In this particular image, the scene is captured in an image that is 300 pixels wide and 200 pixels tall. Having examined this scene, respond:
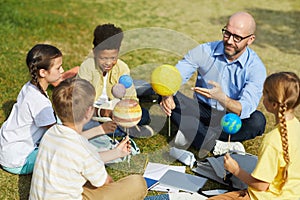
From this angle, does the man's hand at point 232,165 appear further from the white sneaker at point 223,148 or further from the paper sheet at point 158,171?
the white sneaker at point 223,148

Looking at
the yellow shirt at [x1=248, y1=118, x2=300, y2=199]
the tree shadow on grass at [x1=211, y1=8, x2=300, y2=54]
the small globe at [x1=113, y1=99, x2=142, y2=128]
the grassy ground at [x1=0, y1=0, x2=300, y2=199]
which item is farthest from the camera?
the tree shadow on grass at [x1=211, y1=8, x2=300, y2=54]

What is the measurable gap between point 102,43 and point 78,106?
49.9 inches

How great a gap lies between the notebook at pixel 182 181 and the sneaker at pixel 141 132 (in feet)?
1.92

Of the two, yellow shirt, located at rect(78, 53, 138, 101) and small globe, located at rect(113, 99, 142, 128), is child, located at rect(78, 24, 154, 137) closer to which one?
yellow shirt, located at rect(78, 53, 138, 101)

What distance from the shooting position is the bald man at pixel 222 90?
3730 mm

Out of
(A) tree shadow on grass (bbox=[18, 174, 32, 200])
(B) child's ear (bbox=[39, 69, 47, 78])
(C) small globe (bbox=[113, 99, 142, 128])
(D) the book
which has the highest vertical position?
(B) child's ear (bbox=[39, 69, 47, 78])

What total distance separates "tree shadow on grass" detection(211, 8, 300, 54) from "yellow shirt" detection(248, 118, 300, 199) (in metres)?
4.10

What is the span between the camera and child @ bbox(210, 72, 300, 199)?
268 cm

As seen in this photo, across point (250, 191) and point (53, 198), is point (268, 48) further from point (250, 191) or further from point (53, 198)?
point (53, 198)

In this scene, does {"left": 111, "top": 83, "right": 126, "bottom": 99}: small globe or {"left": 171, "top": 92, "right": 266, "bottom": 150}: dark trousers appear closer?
{"left": 111, "top": 83, "right": 126, "bottom": 99}: small globe

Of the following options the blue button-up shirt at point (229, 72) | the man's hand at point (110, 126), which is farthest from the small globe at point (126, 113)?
the blue button-up shirt at point (229, 72)

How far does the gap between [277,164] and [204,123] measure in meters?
1.38

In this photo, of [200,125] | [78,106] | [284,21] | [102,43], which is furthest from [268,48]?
[78,106]

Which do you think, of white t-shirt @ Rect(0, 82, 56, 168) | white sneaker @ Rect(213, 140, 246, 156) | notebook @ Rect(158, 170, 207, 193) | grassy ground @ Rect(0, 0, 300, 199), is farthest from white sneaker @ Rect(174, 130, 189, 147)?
white t-shirt @ Rect(0, 82, 56, 168)
